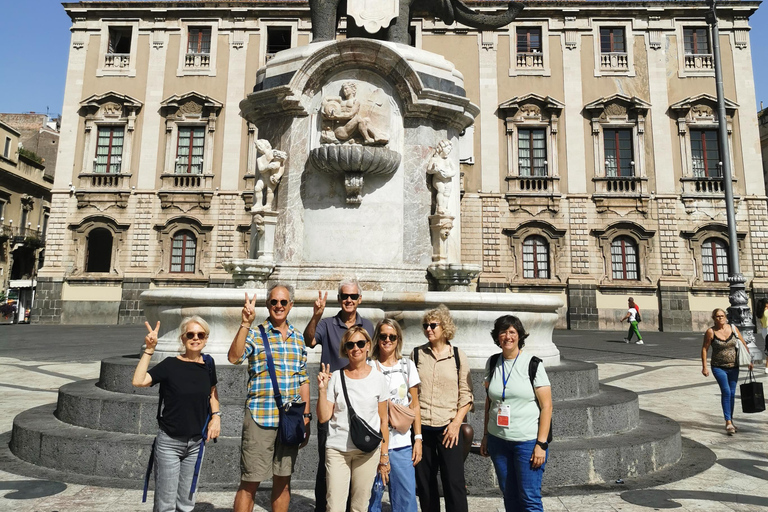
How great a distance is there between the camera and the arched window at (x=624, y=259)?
1038 inches

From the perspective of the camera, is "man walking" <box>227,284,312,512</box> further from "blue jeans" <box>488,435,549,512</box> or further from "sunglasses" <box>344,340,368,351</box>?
"blue jeans" <box>488,435,549,512</box>

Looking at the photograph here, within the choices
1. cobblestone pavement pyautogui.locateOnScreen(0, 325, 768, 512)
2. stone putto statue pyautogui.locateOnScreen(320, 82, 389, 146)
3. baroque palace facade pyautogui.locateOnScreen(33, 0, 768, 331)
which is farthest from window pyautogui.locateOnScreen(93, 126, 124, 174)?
stone putto statue pyautogui.locateOnScreen(320, 82, 389, 146)

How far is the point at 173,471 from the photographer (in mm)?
3008

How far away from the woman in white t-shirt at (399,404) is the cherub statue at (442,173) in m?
4.42

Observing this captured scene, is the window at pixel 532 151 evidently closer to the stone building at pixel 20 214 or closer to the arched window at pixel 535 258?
the arched window at pixel 535 258

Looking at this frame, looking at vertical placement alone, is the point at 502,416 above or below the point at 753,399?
above

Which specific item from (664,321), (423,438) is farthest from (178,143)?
(423,438)

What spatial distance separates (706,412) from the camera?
769cm

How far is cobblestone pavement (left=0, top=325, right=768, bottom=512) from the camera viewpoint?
3.96 meters

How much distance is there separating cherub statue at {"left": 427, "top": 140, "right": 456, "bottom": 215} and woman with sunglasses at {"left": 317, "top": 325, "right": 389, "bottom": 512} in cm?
467

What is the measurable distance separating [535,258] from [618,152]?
6.84 metres

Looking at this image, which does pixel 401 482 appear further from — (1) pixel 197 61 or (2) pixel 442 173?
(1) pixel 197 61

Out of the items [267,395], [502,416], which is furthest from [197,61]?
[502,416]

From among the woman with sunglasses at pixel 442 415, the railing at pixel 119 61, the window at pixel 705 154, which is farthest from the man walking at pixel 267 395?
the railing at pixel 119 61
